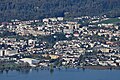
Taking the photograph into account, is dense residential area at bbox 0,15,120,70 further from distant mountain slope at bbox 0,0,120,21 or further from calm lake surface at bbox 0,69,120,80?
distant mountain slope at bbox 0,0,120,21

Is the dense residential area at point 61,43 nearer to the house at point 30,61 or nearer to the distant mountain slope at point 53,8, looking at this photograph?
the house at point 30,61

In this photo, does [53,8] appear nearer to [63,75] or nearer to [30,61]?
[30,61]

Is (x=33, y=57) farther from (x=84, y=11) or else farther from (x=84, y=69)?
(x=84, y=11)

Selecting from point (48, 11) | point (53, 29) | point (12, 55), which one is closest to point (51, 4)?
point (48, 11)

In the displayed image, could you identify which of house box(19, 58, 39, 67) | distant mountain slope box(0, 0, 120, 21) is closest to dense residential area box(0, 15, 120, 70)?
house box(19, 58, 39, 67)

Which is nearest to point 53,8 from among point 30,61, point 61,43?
point 61,43
